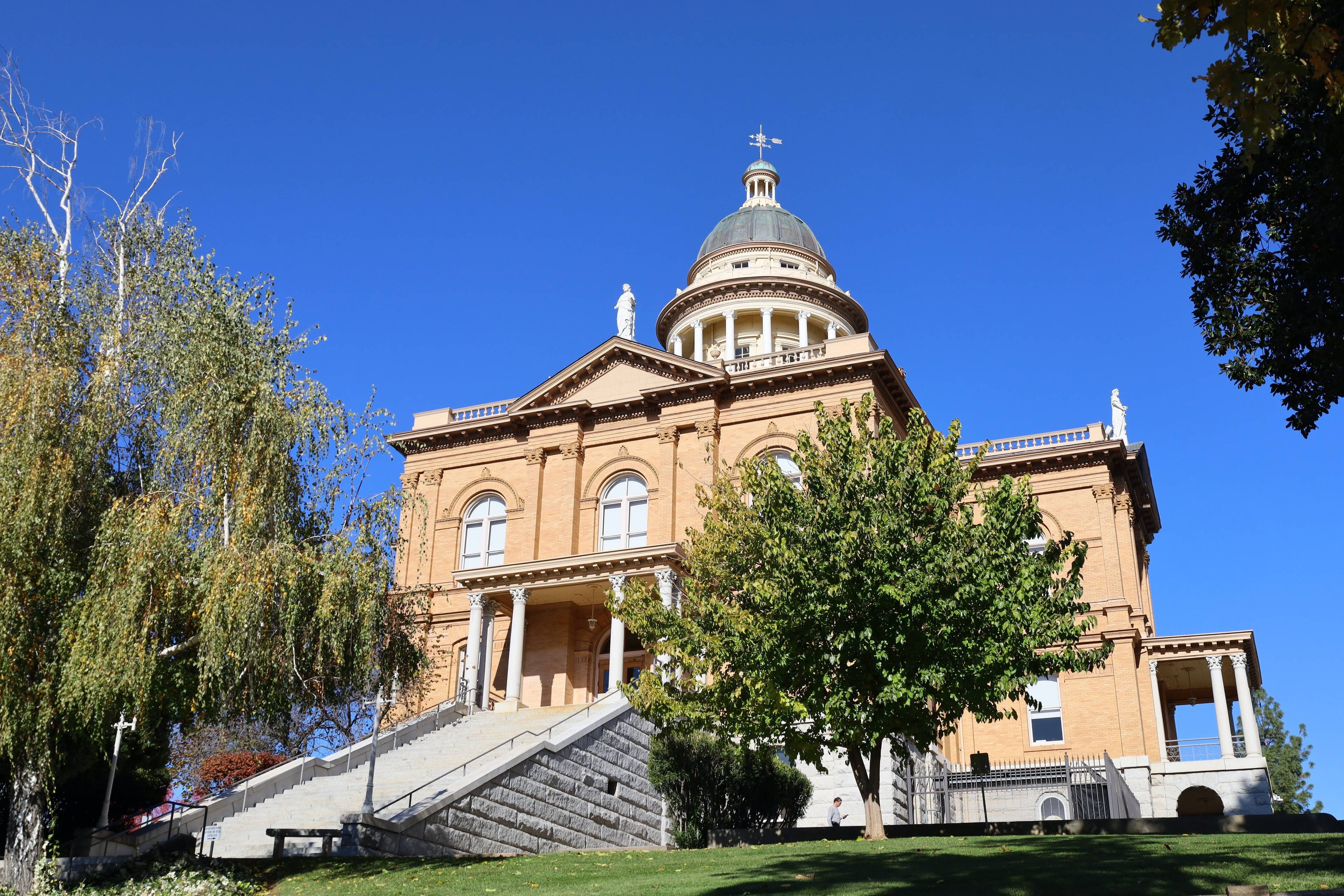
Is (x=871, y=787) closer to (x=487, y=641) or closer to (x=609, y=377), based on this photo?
(x=487, y=641)

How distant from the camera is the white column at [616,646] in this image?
32906 millimetres

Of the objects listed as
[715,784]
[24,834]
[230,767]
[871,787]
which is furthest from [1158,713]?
[24,834]

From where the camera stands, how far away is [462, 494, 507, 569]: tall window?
135 feet

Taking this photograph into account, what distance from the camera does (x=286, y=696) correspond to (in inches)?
769

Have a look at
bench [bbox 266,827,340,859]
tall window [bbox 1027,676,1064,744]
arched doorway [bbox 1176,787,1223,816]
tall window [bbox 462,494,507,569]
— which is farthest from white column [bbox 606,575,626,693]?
arched doorway [bbox 1176,787,1223,816]

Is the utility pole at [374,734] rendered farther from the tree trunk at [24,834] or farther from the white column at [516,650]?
the white column at [516,650]

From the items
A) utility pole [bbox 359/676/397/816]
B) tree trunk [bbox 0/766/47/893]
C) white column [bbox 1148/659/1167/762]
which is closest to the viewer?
tree trunk [bbox 0/766/47/893]

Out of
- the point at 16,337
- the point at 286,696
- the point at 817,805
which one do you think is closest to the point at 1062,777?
the point at 817,805

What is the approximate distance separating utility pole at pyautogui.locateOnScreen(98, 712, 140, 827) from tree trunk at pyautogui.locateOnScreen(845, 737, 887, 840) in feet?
40.7

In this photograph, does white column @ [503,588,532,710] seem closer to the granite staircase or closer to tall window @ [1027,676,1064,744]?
the granite staircase

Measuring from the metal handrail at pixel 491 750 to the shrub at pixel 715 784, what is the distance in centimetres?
282

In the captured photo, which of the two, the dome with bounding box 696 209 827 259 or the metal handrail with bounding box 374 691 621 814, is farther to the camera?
the dome with bounding box 696 209 827 259

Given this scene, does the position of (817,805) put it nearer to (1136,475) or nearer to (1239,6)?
(1136,475)

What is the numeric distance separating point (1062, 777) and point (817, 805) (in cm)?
583
